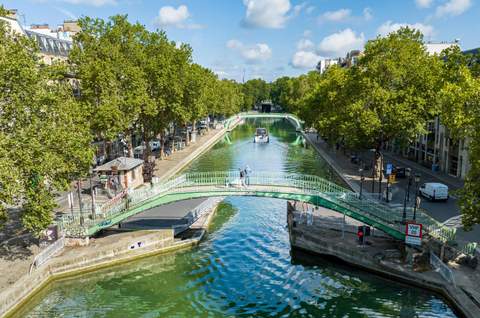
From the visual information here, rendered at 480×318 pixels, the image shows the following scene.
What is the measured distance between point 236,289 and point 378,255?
32.0ft

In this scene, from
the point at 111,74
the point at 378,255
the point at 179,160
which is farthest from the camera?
the point at 179,160

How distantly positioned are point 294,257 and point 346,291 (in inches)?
228

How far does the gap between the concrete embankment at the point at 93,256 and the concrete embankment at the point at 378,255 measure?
8663mm

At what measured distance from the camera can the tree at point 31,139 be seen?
23.2 meters

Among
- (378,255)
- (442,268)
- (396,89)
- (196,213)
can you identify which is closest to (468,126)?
(442,268)

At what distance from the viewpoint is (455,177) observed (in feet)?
167

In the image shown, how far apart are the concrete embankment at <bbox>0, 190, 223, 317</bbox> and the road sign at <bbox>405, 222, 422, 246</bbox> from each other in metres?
15.8

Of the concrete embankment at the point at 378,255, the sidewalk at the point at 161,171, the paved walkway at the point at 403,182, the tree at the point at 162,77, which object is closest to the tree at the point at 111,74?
the tree at the point at 162,77

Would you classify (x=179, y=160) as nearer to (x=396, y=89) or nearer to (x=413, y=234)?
(x=396, y=89)

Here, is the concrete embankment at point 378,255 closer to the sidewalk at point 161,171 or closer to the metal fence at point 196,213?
the metal fence at point 196,213

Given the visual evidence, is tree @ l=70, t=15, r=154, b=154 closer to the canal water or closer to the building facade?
the canal water

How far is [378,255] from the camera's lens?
27516 millimetres

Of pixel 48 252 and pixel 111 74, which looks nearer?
pixel 48 252

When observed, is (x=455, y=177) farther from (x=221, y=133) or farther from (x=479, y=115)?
(x=221, y=133)
